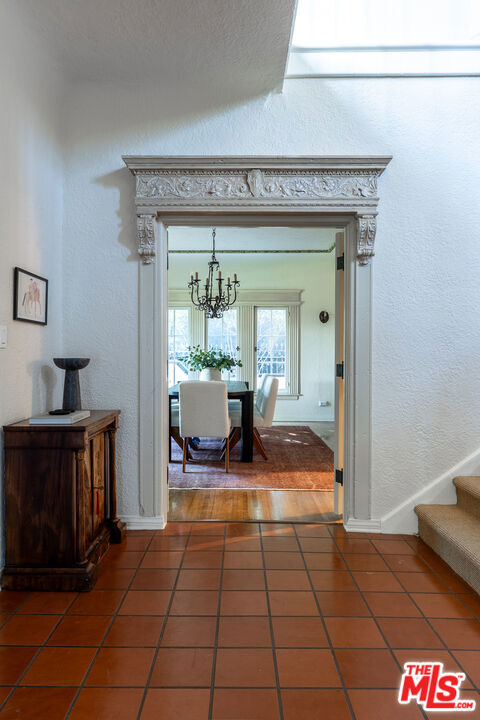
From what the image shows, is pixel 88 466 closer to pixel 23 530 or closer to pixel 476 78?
pixel 23 530

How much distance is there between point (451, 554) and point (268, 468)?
7.35ft

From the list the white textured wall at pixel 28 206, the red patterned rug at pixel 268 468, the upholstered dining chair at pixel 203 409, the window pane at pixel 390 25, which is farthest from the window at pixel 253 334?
the window pane at pixel 390 25

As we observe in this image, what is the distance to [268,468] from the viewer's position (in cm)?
450

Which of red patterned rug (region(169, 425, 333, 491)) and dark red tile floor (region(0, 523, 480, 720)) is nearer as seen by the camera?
dark red tile floor (region(0, 523, 480, 720))

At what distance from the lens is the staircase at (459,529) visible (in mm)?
2250

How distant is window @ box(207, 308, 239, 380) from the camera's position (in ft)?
24.7

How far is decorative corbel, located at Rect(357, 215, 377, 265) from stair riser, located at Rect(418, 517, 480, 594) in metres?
1.68

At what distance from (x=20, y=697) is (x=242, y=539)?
1.49 meters

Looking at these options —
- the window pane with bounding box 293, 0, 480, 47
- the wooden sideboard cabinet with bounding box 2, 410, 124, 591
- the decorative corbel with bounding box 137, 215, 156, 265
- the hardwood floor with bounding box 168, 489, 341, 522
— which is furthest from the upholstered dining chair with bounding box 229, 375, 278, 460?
the window pane with bounding box 293, 0, 480, 47

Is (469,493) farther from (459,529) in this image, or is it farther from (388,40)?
(388,40)

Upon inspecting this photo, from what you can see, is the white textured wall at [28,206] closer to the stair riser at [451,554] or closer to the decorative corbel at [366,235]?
the decorative corbel at [366,235]

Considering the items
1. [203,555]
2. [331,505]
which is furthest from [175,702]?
[331,505]

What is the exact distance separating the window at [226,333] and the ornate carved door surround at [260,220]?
4.56m

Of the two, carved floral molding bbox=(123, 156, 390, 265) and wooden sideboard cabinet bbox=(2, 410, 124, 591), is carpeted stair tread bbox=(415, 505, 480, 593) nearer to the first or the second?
carved floral molding bbox=(123, 156, 390, 265)
